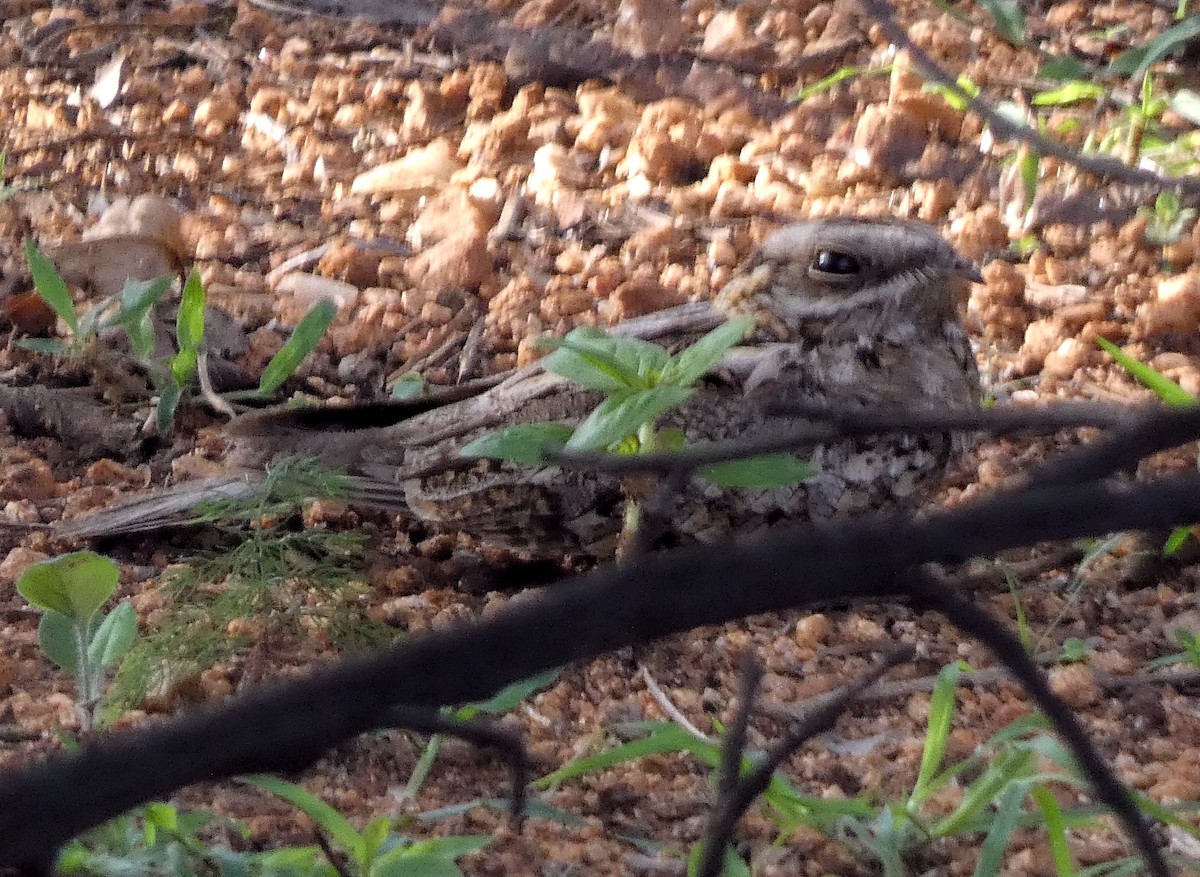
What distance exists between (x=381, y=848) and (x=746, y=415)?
1.21 meters

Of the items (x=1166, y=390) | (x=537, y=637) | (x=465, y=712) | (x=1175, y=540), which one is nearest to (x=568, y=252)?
(x=1166, y=390)

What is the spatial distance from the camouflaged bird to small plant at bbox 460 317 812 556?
1.08ft

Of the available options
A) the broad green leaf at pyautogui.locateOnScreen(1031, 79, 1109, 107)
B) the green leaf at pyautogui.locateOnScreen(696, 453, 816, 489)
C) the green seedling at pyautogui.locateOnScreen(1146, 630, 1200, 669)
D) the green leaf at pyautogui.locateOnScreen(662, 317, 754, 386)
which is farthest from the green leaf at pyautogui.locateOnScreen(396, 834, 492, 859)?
the broad green leaf at pyautogui.locateOnScreen(1031, 79, 1109, 107)

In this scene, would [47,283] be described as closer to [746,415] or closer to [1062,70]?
[746,415]

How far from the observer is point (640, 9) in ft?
13.1

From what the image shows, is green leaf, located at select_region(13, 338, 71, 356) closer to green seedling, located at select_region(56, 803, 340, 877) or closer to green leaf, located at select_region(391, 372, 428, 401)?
green leaf, located at select_region(391, 372, 428, 401)

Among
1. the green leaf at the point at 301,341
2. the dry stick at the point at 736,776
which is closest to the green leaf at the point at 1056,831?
the dry stick at the point at 736,776

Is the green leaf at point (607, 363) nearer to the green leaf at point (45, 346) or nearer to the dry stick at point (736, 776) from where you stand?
the dry stick at point (736, 776)

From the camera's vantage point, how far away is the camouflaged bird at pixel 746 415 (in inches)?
91.4

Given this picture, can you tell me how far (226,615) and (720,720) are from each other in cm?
72

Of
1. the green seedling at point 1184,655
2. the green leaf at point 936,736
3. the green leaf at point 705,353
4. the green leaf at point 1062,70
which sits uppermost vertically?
the green leaf at point 1062,70

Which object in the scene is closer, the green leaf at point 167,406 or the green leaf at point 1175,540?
the green leaf at point 1175,540

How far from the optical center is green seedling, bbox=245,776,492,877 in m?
1.25

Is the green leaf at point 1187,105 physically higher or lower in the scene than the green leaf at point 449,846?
higher
